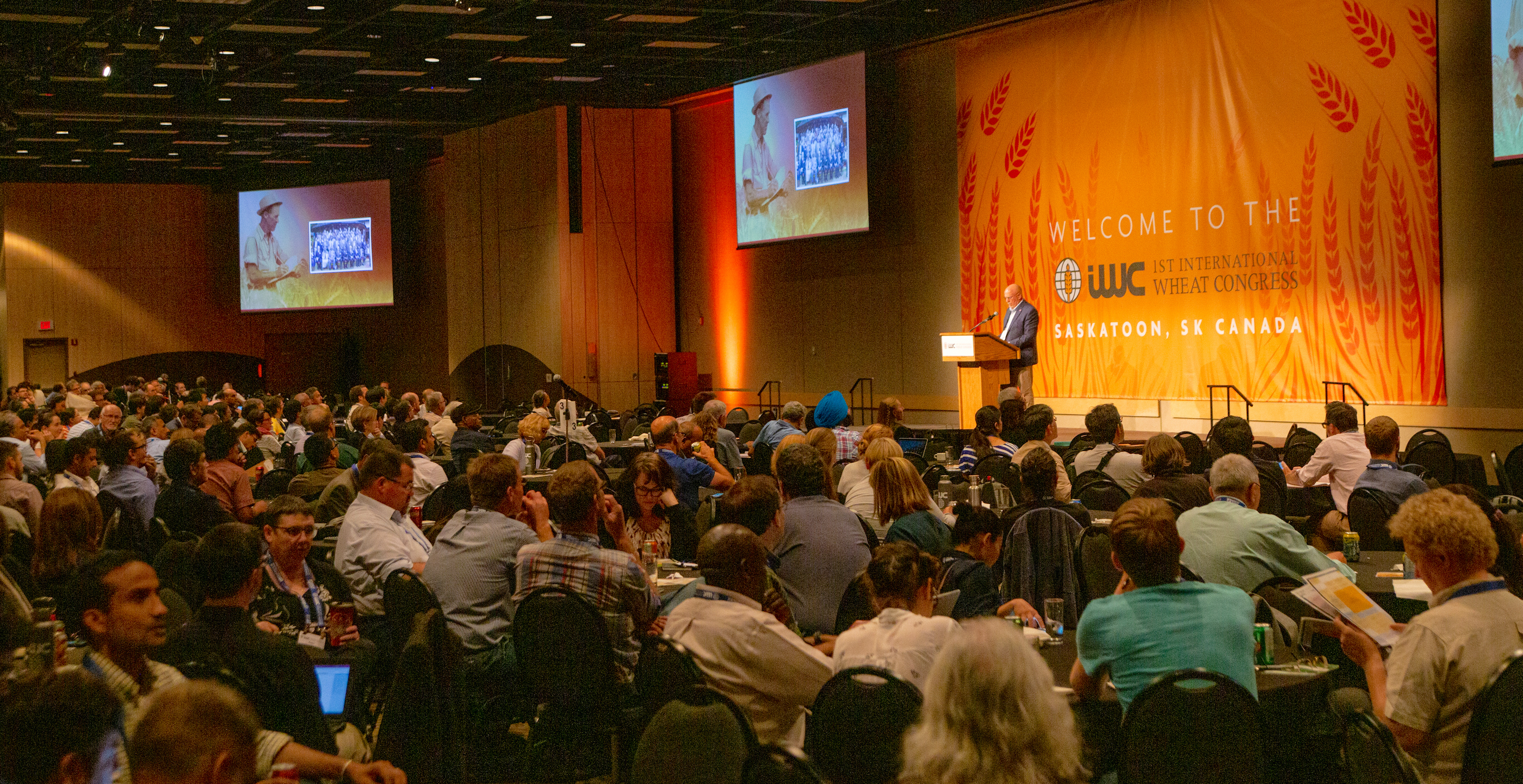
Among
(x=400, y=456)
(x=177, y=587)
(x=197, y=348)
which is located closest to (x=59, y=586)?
(x=177, y=587)

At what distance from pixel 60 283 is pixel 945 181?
20978 mm

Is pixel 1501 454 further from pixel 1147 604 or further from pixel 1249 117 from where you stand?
pixel 1147 604

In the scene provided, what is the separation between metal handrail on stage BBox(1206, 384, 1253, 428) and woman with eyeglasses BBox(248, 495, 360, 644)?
965cm

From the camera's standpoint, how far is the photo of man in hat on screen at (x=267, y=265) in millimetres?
26922

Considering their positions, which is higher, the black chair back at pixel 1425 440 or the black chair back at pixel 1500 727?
the black chair back at pixel 1425 440

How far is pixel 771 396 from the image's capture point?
1842cm

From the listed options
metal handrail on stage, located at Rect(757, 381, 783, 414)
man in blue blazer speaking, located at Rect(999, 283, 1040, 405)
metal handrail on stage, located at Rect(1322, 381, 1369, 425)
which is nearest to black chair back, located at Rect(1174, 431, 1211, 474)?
metal handrail on stage, located at Rect(1322, 381, 1369, 425)

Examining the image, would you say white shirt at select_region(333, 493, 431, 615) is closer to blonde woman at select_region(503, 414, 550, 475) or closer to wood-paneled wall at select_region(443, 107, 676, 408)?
blonde woman at select_region(503, 414, 550, 475)

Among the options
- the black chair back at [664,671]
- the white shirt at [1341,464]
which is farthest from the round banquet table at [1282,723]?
the white shirt at [1341,464]

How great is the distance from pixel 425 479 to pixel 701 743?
5043mm

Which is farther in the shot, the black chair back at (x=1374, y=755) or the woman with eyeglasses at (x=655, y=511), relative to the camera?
the woman with eyeglasses at (x=655, y=511)

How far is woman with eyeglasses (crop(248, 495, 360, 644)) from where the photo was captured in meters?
4.57

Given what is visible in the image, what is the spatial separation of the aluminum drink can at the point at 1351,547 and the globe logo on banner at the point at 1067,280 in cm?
890

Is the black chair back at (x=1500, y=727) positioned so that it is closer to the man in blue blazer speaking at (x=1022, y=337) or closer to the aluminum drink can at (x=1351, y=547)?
the aluminum drink can at (x=1351, y=547)
